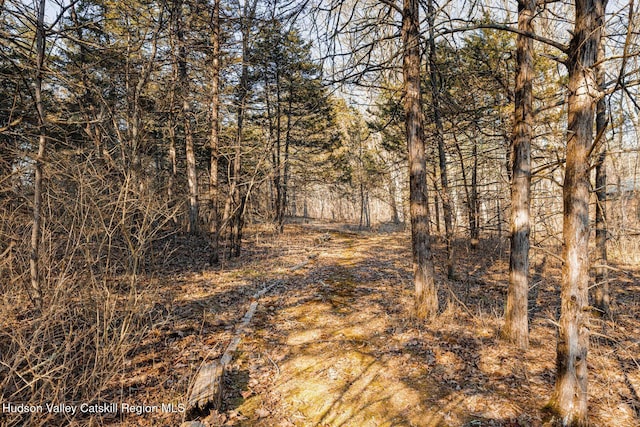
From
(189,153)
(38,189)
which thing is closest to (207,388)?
(38,189)

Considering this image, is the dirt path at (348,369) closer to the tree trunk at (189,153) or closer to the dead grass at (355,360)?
the dead grass at (355,360)

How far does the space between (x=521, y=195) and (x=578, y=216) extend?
6.97ft

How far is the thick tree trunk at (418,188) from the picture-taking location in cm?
611

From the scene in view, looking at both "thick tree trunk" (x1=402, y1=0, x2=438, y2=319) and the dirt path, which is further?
"thick tree trunk" (x1=402, y1=0, x2=438, y2=319)

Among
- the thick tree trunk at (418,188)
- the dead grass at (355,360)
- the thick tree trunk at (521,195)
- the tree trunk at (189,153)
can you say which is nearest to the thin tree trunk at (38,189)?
the dead grass at (355,360)

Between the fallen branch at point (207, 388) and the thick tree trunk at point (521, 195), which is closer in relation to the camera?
the fallen branch at point (207, 388)

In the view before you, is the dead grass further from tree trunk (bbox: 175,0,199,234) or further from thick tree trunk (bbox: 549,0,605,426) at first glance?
tree trunk (bbox: 175,0,199,234)

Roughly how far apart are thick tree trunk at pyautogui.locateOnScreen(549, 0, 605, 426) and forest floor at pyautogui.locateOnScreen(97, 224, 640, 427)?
1.06 ft

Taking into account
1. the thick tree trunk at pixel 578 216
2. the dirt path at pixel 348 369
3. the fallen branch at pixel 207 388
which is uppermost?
the thick tree trunk at pixel 578 216

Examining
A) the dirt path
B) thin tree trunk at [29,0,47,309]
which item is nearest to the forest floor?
the dirt path

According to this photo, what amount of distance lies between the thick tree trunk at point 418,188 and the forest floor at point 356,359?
0.54 metres

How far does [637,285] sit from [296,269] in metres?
11.2

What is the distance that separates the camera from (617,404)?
3674mm

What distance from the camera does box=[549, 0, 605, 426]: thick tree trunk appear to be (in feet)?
9.64
